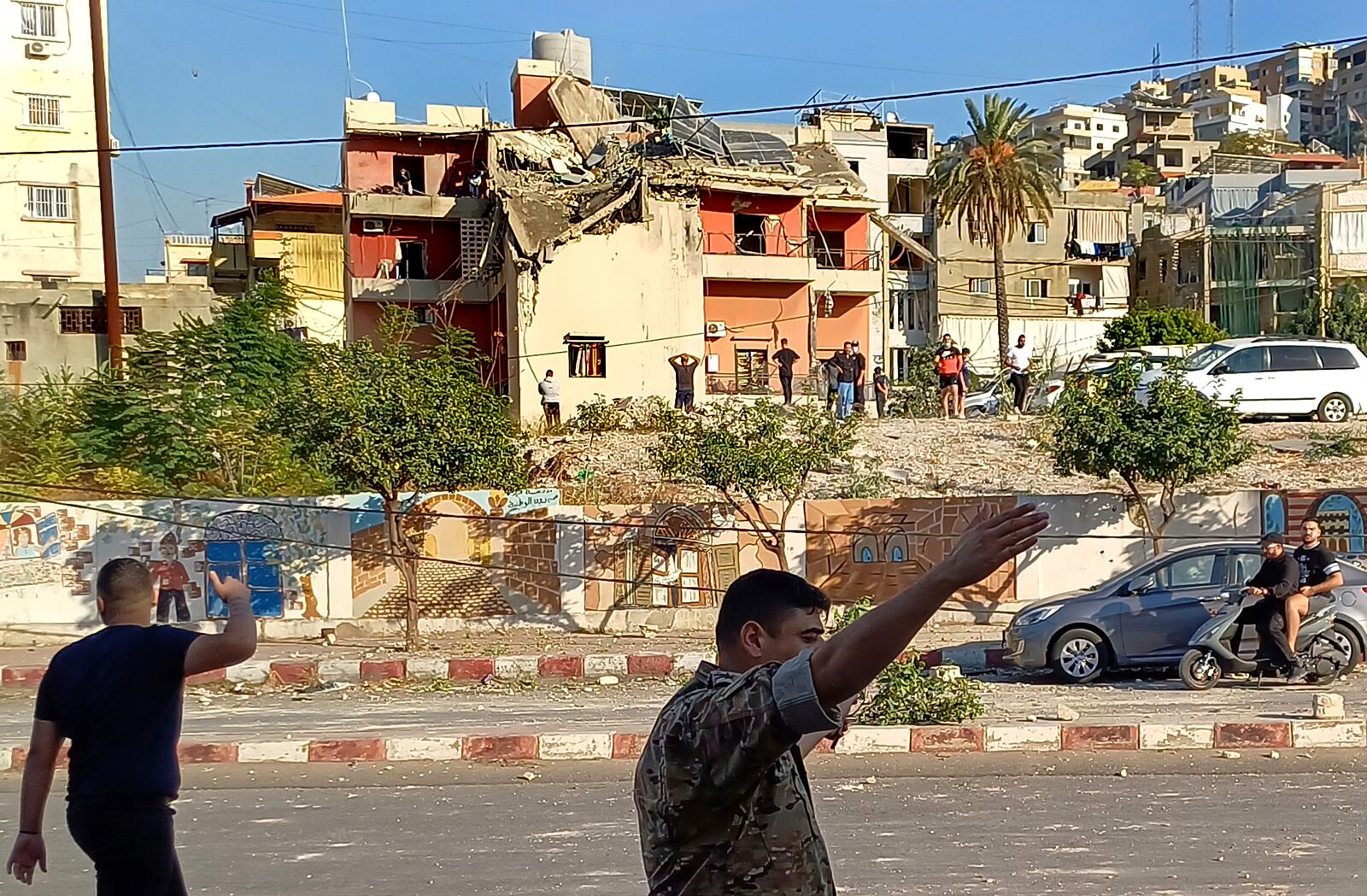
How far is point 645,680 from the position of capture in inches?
674

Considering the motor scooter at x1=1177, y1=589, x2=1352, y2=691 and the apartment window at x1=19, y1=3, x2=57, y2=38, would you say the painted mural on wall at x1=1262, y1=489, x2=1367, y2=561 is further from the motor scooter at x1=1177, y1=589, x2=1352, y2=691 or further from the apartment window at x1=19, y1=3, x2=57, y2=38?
the apartment window at x1=19, y1=3, x2=57, y2=38

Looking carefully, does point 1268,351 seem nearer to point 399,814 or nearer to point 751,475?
point 751,475

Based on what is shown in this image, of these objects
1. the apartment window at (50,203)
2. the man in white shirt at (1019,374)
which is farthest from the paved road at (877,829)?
the apartment window at (50,203)

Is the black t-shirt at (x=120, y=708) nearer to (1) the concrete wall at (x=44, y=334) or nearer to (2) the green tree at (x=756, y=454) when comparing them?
(2) the green tree at (x=756, y=454)

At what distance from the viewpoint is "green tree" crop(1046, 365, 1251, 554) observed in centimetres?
2023

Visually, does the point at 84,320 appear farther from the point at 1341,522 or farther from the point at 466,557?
the point at 1341,522

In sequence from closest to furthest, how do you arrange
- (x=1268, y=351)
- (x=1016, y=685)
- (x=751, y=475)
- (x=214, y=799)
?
(x=214, y=799) < (x=1016, y=685) < (x=751, y=475) < (x=1268, y=351)

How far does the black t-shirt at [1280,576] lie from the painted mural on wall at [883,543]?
25.8 feet

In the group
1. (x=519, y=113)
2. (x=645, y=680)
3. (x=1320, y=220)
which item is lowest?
(x=645, y=680)

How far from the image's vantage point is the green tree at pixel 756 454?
19859 mm

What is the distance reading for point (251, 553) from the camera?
20844 mm

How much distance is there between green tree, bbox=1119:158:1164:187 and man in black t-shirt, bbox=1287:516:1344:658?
76.1 metres

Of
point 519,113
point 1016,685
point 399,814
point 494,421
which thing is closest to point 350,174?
point 519,113

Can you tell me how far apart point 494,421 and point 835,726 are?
18689 mm
